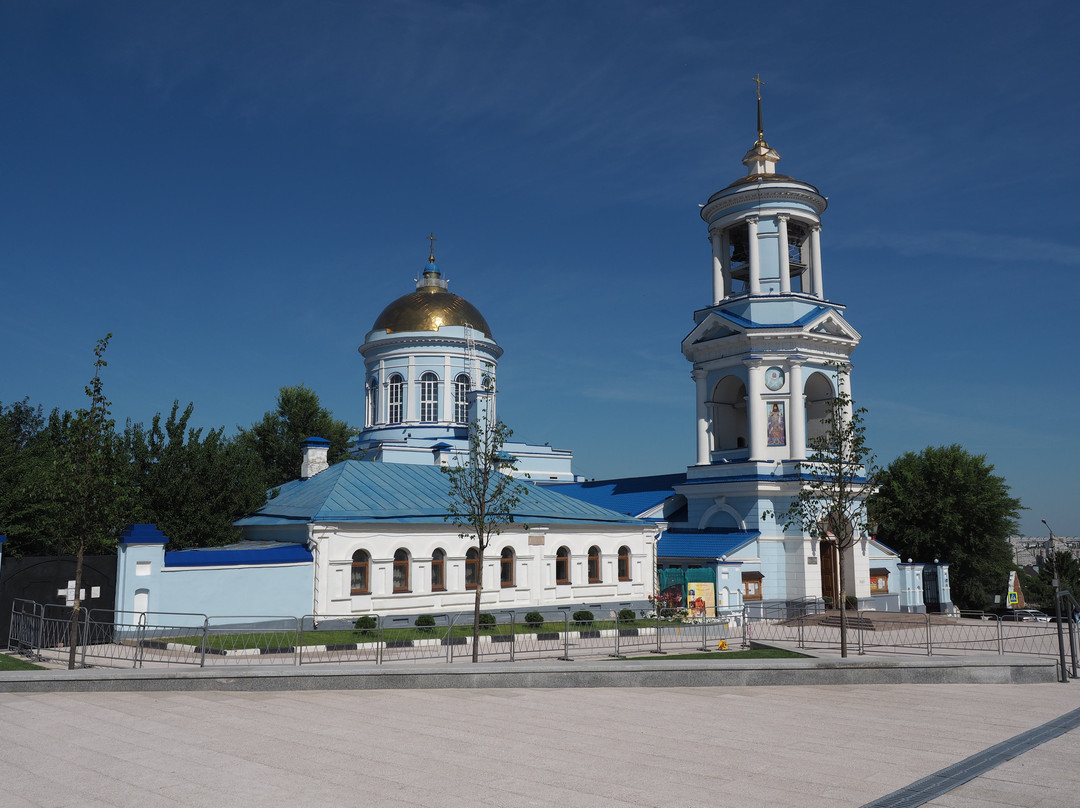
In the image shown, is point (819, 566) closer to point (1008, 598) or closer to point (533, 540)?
point (533, 540)

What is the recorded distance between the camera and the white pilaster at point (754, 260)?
37.8 m

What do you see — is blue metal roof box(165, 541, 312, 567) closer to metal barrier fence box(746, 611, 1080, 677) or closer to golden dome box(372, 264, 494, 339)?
metal barrier fence box(746, 611, 1080, 677)

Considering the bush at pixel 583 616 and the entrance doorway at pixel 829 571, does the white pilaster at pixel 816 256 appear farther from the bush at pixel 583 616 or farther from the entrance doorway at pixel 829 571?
the bush at pixel 583 616

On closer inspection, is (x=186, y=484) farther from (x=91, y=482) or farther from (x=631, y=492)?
(x=631, y=492)

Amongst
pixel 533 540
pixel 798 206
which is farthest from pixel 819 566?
pixel 798 206

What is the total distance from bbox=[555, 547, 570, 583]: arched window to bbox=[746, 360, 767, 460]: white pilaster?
10.1 m

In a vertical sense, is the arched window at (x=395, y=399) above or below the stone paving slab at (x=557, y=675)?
above

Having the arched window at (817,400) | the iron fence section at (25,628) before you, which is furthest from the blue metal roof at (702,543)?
the iron fence section at (25,628)

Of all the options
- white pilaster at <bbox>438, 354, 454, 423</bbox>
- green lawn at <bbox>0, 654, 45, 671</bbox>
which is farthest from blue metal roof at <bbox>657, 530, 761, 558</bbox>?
green lawn at <bbox>0, 654, 45, 671</bbox>

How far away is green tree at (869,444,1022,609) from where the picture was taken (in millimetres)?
44312

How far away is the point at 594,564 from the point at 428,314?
2300cm

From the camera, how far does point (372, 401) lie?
5169 cm

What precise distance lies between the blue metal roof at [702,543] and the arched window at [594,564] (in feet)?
14.6

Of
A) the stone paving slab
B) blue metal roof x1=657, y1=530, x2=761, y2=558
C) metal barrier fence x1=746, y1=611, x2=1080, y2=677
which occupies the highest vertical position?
blue metal roof x1=657, y1=530, x2=761, y2=558
